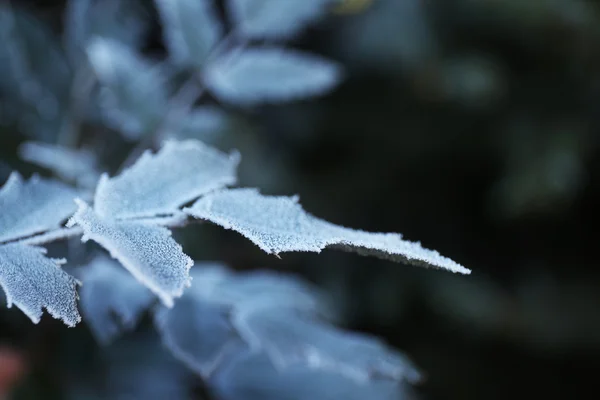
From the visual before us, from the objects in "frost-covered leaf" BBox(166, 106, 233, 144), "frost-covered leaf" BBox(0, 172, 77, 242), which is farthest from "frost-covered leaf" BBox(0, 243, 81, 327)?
"frost-covered leaf" BBox(166, 106, 233, 144)

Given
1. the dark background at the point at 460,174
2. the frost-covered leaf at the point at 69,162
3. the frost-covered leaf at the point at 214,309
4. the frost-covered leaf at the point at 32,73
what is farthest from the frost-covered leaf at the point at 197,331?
the dark background at the point at 460,174

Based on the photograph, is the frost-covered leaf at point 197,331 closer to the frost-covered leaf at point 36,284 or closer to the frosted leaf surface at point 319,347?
the frosted leaf surface at point 319,347

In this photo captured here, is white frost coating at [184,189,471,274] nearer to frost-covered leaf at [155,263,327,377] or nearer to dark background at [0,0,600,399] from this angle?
frost-covered leaf at [155,263,327,377]

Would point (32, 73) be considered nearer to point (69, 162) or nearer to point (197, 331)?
point (69, 162)

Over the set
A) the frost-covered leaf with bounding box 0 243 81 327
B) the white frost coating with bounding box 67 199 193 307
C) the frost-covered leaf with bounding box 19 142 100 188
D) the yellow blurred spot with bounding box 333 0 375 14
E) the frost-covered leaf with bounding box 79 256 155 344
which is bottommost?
the frost-covered leaf with bounding box 0 243 81 327

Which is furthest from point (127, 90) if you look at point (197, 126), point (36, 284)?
point (36, 284)
